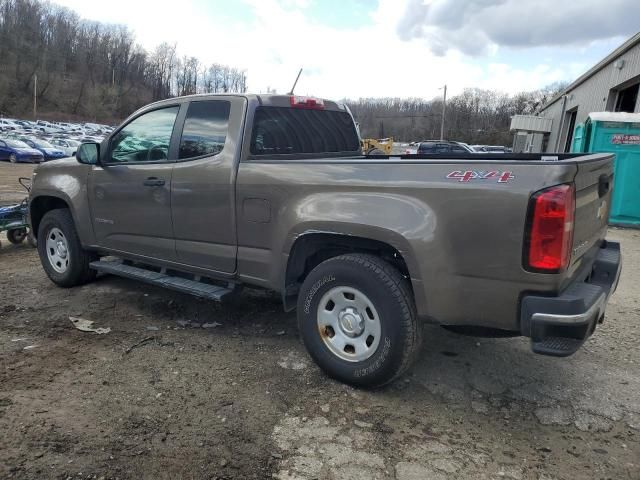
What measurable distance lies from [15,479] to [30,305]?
9.45ft

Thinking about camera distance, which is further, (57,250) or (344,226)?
(57,250)

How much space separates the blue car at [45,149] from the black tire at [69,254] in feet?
96.9

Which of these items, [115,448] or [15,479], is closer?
[15,479]

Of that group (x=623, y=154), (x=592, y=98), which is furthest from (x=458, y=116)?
(x=623, y=154)

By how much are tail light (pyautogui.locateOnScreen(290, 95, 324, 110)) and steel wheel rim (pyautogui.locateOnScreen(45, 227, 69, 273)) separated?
2923mm

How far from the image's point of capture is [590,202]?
10.1ft

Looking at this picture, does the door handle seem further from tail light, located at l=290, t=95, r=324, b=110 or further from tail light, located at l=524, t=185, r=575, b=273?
tail light, located at l=524, t=185, r=575, b=273

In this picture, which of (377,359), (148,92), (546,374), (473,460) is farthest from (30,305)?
(148,92)

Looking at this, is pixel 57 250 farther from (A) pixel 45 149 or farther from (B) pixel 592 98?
(A) pixel 45 149

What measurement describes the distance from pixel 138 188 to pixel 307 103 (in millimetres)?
1685

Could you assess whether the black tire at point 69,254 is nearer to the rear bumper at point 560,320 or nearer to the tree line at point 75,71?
the rear bumper at point 560,320

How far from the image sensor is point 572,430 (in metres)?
2.98

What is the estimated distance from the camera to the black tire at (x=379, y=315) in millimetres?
3057

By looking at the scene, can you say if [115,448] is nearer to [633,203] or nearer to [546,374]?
[546,374]
